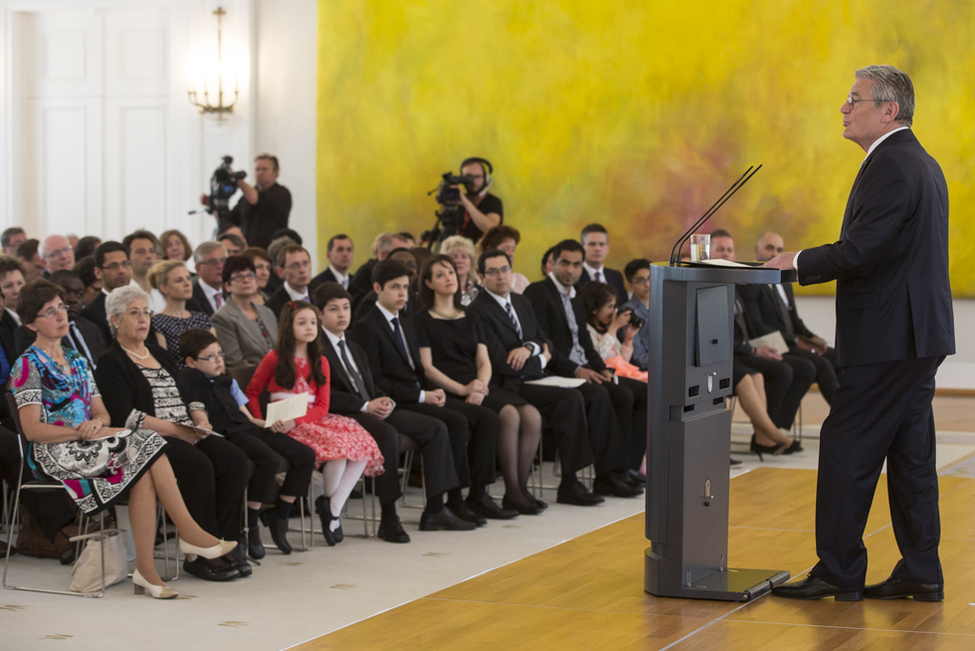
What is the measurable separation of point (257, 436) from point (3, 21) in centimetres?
753

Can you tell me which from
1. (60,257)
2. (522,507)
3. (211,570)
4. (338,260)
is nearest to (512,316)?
(522,507)

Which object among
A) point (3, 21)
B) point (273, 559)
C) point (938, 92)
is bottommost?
point (273, 559)

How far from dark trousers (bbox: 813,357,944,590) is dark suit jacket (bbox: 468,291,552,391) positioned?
2380mm

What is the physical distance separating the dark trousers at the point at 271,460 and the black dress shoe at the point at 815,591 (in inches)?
75.0

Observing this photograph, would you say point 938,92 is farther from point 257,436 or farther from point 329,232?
point 257,436

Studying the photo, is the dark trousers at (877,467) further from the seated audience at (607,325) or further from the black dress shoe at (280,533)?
the seated audience at (607,325)

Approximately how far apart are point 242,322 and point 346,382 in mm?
751

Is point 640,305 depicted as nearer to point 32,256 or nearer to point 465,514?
point 465,514

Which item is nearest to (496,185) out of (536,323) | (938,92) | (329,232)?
(329,232)

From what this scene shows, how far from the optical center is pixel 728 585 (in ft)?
12.6

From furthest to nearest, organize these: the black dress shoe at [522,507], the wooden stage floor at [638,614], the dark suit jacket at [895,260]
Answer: the black dress shoe at [522,507] < the dark suit jacket at [895,260] < the wooden stage floor at [638,614]

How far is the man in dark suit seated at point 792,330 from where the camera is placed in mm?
7586

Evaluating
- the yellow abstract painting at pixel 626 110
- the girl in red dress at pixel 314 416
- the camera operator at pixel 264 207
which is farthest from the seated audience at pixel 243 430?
the yellow abstract painting at pixel 626 110

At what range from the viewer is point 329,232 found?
10844 millimetres
